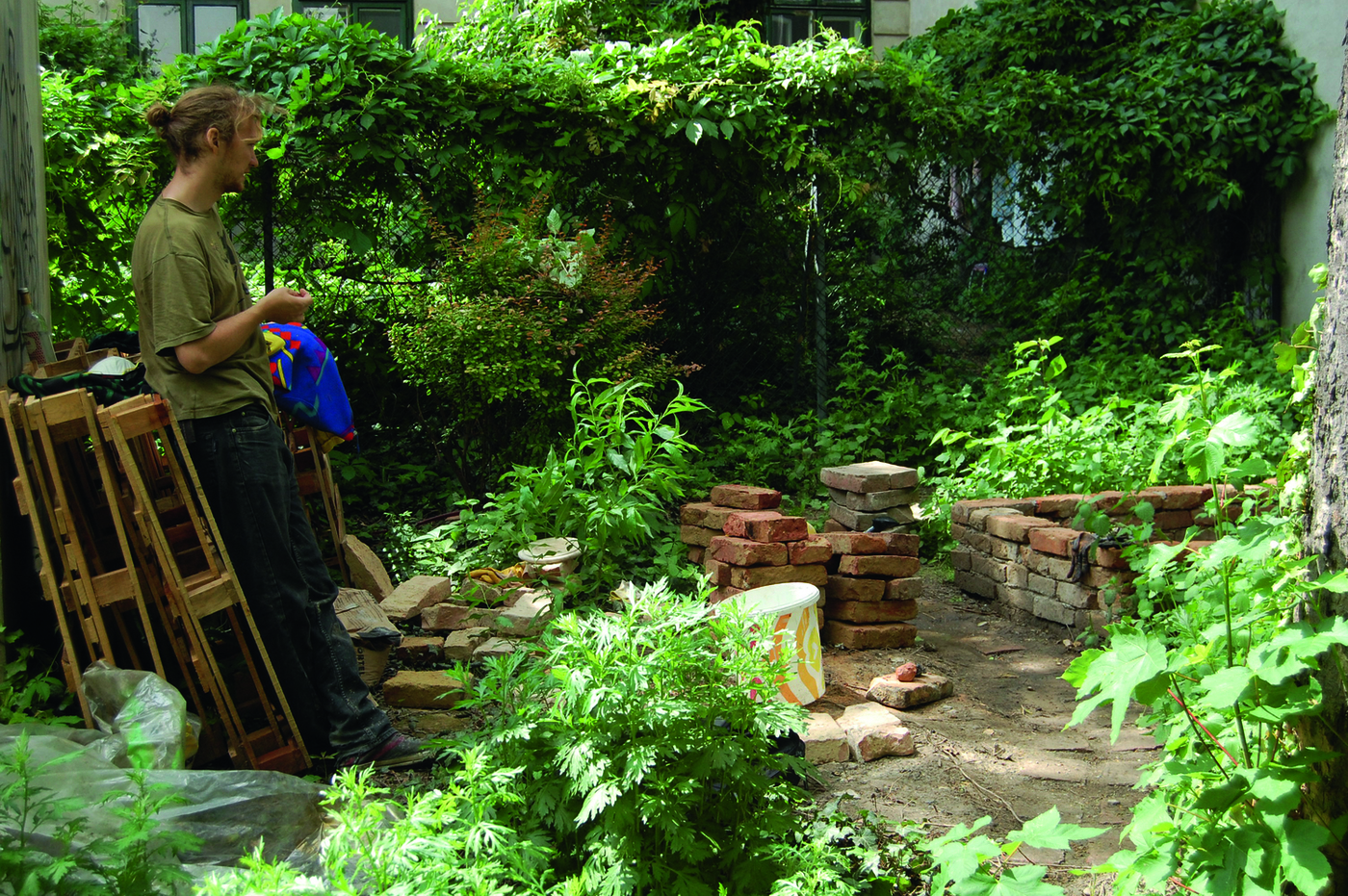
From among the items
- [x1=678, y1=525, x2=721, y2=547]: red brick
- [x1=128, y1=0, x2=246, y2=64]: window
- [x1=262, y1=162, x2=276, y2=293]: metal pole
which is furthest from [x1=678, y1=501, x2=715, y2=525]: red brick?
[x1=128, y1=0, x2=246, y2=64]: window

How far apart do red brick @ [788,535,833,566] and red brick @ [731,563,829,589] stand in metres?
0.03

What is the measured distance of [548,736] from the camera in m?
2.20

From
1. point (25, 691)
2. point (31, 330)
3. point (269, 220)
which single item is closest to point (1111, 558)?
point (25, 691)

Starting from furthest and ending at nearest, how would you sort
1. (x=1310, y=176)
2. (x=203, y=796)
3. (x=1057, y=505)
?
(x=1310, y=176), (x=1057, y=505), (x=203, y=796)

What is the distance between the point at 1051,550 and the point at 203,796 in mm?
3683

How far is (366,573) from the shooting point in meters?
4.60

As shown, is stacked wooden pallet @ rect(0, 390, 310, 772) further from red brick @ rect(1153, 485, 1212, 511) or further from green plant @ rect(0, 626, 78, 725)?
red brick @ rect(1153, 485, 1212, 511)

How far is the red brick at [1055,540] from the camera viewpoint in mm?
4465

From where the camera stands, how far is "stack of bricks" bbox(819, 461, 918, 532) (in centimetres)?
494

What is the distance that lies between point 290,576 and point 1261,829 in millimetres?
2534

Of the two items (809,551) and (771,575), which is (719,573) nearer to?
(771,575)

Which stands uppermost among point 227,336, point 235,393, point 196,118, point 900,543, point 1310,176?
point 1310,176

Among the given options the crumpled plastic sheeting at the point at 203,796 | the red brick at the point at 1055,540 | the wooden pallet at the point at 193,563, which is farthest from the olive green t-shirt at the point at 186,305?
the red brick at the point at 1055,540

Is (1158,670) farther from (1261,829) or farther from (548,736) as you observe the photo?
(548,736)
